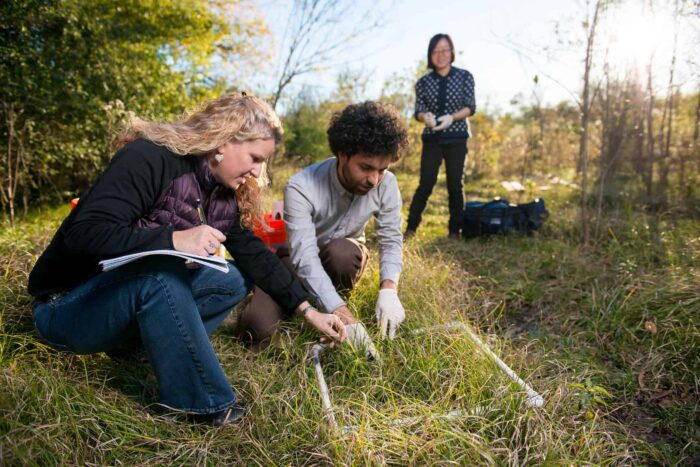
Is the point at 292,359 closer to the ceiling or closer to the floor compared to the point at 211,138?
closer to the floor

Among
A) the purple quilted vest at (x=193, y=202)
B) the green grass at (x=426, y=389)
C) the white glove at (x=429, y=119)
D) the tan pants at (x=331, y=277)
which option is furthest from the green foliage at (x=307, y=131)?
the purple quilted vest at (x=193, y=202)

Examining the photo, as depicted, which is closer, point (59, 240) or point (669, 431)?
point (59, 240)

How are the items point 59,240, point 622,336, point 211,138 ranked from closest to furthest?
point 59,240
point 211,138
point 622,336

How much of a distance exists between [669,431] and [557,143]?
8566 mm

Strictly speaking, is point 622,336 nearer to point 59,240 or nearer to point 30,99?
point 59,240

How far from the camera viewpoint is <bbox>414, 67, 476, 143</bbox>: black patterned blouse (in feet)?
13.3

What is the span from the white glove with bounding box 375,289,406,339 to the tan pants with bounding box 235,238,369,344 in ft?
0.85

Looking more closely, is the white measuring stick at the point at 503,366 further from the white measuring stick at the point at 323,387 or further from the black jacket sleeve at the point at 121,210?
the black jacket sleeve at the point at 121,210

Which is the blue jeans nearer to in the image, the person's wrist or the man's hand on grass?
the person's wrist

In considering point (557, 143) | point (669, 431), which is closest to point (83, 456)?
point (669, 431)

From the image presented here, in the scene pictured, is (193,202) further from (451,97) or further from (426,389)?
(451,97)

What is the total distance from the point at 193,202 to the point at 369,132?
2.57ft

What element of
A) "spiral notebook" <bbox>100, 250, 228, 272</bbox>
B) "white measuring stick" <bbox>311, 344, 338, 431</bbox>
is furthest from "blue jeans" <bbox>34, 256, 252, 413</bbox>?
"white measuring stick" <bbox>311, 344, 338, 431</bbox>

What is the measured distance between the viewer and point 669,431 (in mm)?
1778
